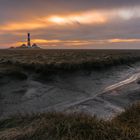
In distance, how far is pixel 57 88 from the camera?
2130 cm

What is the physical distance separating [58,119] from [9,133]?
1.90 m

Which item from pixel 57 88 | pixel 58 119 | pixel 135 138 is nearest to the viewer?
pixel 135 138

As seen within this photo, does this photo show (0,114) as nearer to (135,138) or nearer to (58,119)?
(58,119)

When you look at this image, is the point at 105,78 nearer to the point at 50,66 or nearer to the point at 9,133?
the point at 50,66

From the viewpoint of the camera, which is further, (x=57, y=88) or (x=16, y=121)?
(x=57, y=88)

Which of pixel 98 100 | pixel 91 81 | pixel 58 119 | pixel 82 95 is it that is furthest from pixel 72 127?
pixel 91 81

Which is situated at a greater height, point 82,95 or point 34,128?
point 34,128

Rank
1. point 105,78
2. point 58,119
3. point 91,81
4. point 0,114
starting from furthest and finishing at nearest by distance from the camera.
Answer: point 105,78 → point 91,81 → point 0,114 → point 58,119

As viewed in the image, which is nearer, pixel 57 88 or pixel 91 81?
pixel 57 88

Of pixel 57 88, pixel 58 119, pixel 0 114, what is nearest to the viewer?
pixel 58 119

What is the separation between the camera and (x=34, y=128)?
27.4 feet

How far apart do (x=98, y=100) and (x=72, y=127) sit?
942 centimetres

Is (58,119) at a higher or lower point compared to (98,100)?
higher

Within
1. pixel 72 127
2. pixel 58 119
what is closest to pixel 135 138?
pixel 72 127
